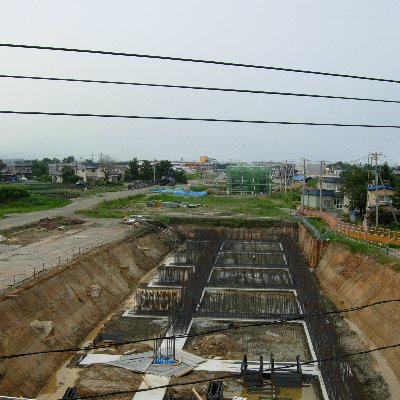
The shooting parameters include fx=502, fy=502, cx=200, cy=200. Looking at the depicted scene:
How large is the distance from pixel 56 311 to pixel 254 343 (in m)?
8.96

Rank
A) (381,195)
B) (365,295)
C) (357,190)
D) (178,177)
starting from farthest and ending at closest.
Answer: (178,177) → (357,190) → (381,195) → (365,295)

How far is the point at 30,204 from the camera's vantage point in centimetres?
5734

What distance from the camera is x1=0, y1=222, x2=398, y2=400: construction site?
17519 millimetres

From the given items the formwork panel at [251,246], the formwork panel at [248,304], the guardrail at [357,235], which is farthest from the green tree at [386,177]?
the formwork panel at [248,304]


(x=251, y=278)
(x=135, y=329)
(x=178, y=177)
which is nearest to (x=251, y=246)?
(x=251, y=278)

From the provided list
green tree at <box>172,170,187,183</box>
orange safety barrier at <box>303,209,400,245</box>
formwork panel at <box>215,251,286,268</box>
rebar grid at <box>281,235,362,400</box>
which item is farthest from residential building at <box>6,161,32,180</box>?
rebar grid at <box>281,235,362,400</box>

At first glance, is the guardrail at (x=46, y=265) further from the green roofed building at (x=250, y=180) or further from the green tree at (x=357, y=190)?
the green roofed building at (x=250, y=180)

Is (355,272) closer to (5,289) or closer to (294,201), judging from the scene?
(5,289)

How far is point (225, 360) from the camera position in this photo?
20.0 meters

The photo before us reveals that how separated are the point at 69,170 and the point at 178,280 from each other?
66.2 meters

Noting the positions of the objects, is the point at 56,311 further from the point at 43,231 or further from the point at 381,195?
the point at 381,195

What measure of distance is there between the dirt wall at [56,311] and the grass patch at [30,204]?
23.2 metres

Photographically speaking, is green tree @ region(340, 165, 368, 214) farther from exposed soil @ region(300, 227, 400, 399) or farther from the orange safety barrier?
exposed soil @ region(300, 227, 400, 399)

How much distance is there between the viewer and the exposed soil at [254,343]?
814 inches
